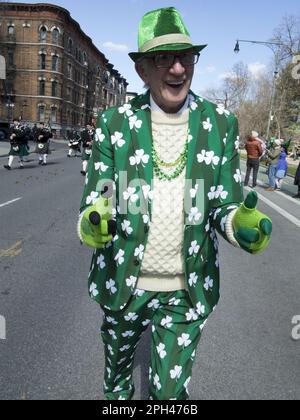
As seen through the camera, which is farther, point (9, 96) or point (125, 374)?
point (9, 96)

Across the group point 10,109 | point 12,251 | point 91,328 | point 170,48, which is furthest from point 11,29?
point 170,48

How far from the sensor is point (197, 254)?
1.79m

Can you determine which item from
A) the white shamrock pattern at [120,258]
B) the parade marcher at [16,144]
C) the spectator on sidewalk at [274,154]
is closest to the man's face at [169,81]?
the white shamrock pattern at [120,258]

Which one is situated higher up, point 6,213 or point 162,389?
point 162,389

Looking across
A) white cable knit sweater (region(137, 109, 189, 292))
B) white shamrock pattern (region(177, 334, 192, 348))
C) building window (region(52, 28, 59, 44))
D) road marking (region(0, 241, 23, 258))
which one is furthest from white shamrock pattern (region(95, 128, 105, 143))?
building window (region(52, 28, 59, 44))

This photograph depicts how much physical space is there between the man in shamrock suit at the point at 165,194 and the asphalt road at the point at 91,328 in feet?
3.06

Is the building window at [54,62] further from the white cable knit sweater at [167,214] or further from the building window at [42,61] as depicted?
the white cable knit sweater at [167,214]

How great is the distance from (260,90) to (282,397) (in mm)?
65216

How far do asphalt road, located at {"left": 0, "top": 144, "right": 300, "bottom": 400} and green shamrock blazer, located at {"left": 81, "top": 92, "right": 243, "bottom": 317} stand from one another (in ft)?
3.62

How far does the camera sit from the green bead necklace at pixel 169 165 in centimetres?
→ 174

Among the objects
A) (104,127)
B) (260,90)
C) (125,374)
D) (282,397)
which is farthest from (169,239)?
(260,90)

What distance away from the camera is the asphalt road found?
2.58m

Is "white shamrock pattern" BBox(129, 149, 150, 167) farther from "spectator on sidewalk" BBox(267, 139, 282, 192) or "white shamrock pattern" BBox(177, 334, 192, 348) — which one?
"spectator on sidewalk" BBox(267, 139, 282, 192)
